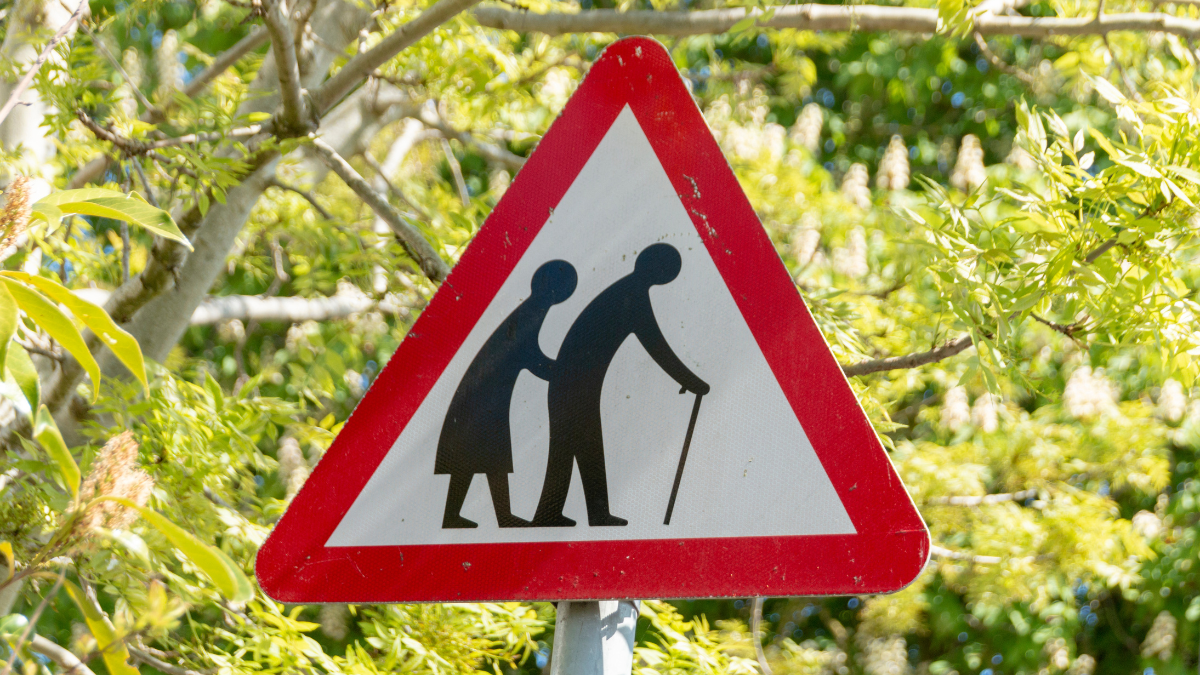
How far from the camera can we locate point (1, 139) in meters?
2.19

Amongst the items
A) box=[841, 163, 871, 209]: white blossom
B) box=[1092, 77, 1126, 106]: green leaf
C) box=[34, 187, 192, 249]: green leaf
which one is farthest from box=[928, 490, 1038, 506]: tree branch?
box=[34, 187, 192, 249]: green leaf

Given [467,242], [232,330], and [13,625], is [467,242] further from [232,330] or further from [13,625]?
[232,330]

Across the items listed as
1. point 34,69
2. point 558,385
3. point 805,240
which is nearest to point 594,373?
point 558,385

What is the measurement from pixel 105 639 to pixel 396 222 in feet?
3.16

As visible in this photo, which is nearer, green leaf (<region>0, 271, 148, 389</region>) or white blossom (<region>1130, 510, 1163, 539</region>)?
green leaf (<region>0, 271, 148, 389</region>)

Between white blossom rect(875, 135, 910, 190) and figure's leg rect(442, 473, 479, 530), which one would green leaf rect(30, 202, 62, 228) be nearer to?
figure's leg rect(442, 473, 479, 530)

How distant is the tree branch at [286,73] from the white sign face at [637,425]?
67 cm

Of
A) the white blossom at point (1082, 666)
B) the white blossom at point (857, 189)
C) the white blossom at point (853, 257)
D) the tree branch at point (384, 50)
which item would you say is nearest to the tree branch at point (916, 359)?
the tree branch at point (384, 50)

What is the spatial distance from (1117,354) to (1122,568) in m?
0.92

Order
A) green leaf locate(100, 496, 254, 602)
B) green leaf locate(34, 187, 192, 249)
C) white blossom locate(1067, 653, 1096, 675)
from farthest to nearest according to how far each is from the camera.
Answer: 1. white blossom locate(1067, 653, 1096, 675)
2. green leaf locate(34, 187, 192, 249)
3. green leaf locate(100, 496, 254, 602)

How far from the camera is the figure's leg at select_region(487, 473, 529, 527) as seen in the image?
3.04 ft

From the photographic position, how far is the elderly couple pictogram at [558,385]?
0.93 m

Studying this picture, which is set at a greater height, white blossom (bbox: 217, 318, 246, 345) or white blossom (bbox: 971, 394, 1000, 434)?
white blossom (bbox: 217, 318, 246, 345)

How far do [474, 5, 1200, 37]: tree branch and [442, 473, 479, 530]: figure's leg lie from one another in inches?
53.0
